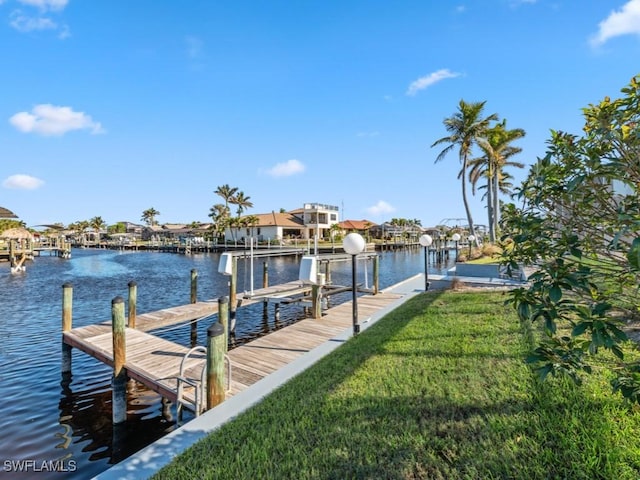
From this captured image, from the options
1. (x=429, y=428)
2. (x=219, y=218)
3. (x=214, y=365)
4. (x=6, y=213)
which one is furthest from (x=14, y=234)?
(x=429, y=428)

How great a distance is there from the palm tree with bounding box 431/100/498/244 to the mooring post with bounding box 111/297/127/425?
29340 mm

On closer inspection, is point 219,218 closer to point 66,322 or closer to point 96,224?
point 96,224

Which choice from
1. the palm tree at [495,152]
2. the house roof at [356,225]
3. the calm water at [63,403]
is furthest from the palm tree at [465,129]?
the house roof at [356,225]

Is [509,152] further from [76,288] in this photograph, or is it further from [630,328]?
[76,288]

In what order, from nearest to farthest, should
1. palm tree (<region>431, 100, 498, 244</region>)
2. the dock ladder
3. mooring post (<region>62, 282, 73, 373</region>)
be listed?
1. the dock ladder
2. mooring post (<region>62, 282, 73, 373</region>)
3. palm tree (<region>431, 100, 498, 244</region>)

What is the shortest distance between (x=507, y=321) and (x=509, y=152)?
102ft

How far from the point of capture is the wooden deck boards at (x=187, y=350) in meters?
6.22

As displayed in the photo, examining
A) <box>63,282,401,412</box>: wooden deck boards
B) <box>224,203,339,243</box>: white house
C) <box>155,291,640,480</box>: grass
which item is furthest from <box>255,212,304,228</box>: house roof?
<box>155,291,640,480</box>: grass

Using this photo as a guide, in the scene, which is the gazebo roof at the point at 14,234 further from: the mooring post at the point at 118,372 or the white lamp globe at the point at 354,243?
the white lamp globe at the point at 354,243

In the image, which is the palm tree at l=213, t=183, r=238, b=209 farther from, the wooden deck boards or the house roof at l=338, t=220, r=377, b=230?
the wooden deck boards

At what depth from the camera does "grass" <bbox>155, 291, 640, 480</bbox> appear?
269 centimetres

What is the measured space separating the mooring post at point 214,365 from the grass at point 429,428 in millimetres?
948

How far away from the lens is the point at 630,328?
5.80 metres

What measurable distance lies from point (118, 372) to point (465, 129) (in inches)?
1229
